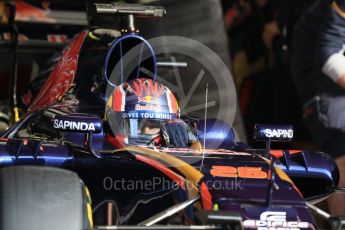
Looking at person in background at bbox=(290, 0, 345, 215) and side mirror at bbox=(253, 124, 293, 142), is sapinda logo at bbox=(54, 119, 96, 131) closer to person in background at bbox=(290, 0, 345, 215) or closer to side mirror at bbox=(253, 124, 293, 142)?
side mirror at bbox=(253, 124, 293, 142)

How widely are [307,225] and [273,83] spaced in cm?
543

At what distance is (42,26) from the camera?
8.41 metres

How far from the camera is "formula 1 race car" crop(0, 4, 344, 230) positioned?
4.68 m

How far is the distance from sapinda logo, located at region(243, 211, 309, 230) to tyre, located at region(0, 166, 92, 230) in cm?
81

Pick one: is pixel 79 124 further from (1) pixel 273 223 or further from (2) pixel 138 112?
(1) pixel 273 223

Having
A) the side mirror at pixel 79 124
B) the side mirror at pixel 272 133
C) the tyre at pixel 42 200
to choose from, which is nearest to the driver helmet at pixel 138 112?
the side mirror at pixel 79 124

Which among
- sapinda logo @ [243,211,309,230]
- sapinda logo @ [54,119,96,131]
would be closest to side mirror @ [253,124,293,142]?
sapinda logo @ [243,211,309,230]

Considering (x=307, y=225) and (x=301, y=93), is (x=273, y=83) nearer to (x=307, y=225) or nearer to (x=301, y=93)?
(x=301, y=93)

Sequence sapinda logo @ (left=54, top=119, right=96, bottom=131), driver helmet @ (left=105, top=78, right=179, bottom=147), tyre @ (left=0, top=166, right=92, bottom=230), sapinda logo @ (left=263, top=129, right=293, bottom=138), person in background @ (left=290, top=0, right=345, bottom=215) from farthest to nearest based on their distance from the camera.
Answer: person in background @ (left=290, top=0, right=345, bottom=215), driver helmet @ (left=105, top=78, right=179, bottom=147), sapinda logo @ (left=263, top=129, right=293, bottom=138), sapinda logo @ (left=54, top=119, right=96, bottom=131), tyre @ (left=0, top=166, right=92, bottom=230)

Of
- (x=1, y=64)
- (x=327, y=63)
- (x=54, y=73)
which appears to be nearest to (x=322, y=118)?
(x=327, y=63)

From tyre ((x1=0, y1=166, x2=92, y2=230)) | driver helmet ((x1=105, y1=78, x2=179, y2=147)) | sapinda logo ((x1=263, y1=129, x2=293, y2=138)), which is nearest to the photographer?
tyre ((x1=0, y1=166, x2=92, y2=230))

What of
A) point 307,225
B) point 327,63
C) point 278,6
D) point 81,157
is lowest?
point 307,225

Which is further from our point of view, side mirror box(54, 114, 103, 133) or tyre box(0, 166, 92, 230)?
side mirror box(54, 114, 103, 133)

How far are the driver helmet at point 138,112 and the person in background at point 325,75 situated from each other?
1.61 meters
